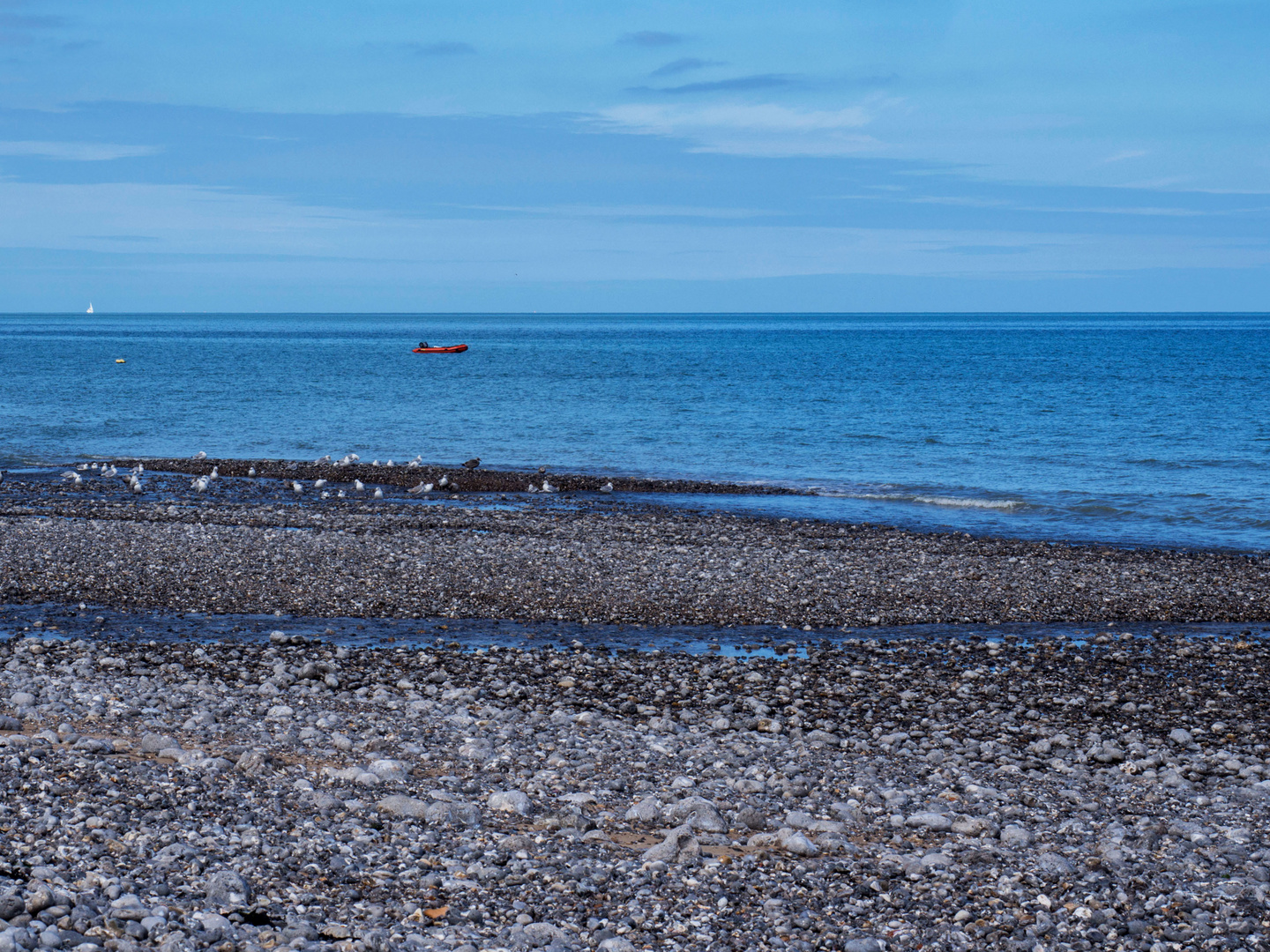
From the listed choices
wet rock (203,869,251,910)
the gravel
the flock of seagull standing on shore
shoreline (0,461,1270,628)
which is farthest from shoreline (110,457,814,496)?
wet rock (203,869,251,910)

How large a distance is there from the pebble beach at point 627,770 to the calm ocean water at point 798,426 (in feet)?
38.1

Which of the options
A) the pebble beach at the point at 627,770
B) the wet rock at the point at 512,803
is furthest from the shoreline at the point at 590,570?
the wet rock at the point at 512,803

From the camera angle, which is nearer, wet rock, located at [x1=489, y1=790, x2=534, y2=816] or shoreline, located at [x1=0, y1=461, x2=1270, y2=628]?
wet rock, located at [x1=489, y1=790, x2=534, y2=816]

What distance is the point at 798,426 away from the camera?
172 feet

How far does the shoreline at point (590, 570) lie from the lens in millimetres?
17453

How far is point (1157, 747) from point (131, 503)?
966 inches

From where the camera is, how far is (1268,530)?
2742 cm

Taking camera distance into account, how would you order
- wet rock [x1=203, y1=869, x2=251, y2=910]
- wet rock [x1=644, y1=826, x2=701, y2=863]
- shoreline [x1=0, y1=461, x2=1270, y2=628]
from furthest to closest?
shoreline [x1=0, y1=461, x2=1270, y2=628]
wet rock [x1=644, y1=826, x2=701, y2=863]
wet rock [x1=203, y1=869, x2=251, y2=910]

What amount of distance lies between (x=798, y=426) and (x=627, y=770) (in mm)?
43418

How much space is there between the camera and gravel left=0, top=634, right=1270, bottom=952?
7.18 metres

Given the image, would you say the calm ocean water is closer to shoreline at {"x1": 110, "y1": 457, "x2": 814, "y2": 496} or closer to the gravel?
shoreline at {"x1": 110, "y1": 457, "x2": 814, "y2": 496}

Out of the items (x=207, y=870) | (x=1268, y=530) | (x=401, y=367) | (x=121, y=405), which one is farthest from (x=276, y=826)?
(x=401, y=367)

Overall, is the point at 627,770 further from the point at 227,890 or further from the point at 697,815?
the point at 227,890

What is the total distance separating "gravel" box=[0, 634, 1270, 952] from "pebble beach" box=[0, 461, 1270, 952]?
0.03m
